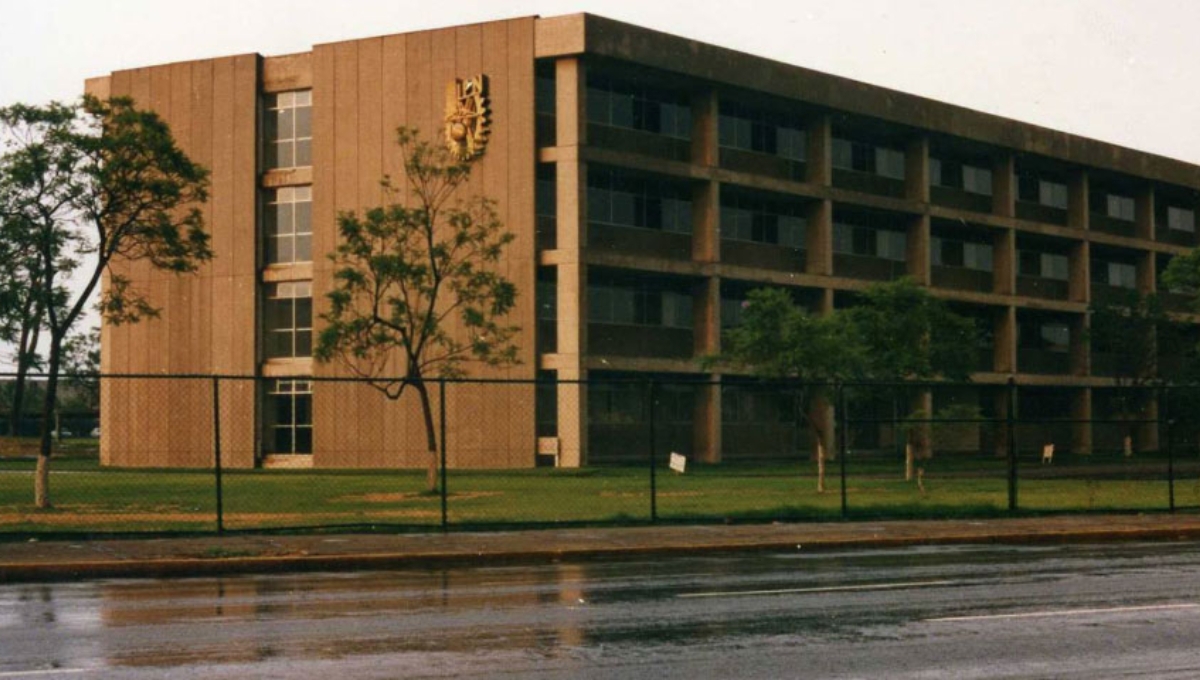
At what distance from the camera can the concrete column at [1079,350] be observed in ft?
245

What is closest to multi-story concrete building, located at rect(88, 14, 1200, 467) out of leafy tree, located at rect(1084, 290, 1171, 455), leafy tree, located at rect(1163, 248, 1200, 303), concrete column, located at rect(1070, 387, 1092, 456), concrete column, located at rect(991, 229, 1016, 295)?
concrete column, located at rect(991, 229, 1016, 295)

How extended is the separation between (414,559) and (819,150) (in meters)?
44.6

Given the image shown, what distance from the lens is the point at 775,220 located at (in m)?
60.4

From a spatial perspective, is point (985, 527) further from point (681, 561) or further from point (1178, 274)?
point (1178, 274)

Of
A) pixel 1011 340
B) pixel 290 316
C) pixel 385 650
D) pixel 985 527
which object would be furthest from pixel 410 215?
pixel 1011 340

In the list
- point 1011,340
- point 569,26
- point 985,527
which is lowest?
point 985,527

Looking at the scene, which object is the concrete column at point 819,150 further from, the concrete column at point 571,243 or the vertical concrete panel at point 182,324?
the vertical concrete panel at point 182,324

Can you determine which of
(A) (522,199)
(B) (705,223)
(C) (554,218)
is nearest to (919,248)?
(B) (705,223)

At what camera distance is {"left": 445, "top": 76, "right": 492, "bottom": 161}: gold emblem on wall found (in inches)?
2013

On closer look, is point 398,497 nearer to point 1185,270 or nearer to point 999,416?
point 999,416

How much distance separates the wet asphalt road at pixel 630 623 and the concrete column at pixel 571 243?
32.7m

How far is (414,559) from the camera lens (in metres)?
18.9

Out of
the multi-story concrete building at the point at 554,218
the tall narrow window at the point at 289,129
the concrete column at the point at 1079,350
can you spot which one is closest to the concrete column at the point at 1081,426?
the concrete column at the point at 1079,350

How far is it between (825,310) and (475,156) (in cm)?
1701
